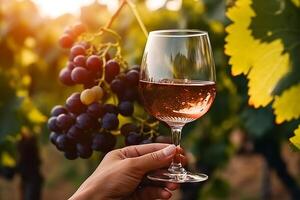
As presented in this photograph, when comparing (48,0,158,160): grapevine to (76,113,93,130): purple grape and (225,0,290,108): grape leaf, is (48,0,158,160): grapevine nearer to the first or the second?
(76,113,93,130): purple grape

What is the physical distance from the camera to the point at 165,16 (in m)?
3.83

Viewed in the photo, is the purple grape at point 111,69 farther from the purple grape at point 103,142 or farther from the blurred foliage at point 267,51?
the blurred foliage at point 267,51

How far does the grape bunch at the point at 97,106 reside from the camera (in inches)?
63.4

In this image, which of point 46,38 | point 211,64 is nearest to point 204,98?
point 211,64

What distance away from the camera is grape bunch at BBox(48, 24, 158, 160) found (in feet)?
5.29


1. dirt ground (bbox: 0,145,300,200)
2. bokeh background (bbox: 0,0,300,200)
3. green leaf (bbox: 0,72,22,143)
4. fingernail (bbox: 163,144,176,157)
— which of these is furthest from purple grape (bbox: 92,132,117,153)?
dirt ground (bbox: 0,145,300,200)

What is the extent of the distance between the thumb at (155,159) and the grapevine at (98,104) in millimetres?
155

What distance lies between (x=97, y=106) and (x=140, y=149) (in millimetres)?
154

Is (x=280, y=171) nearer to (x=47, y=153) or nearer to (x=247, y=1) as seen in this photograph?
(x=247, y=1)

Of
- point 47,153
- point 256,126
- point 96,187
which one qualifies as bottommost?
point 47,153

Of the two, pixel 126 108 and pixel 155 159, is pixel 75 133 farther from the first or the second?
pixel 155 159

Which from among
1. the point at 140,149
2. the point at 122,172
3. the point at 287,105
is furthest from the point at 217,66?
the point at 122,172

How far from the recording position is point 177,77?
144 cm

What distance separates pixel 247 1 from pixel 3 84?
1.68m
